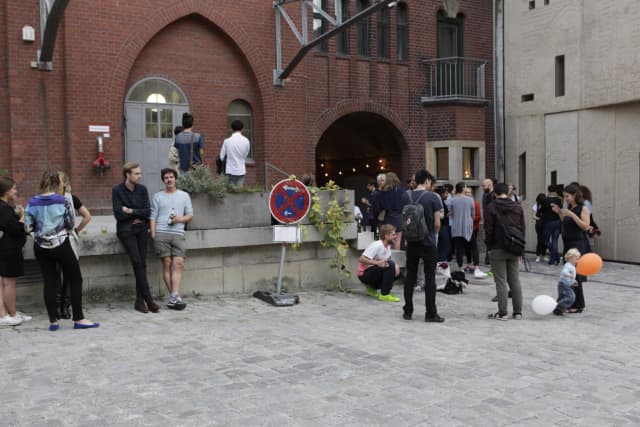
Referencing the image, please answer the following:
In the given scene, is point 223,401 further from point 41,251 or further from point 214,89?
point 214,89

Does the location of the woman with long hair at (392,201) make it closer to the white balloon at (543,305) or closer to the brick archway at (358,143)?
the white balloon at (543,305)

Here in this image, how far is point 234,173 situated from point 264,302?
215cm

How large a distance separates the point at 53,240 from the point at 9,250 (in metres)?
0.58

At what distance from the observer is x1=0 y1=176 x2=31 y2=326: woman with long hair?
25.1ft

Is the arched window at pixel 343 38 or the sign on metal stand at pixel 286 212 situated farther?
the arched window at pixel 343 38

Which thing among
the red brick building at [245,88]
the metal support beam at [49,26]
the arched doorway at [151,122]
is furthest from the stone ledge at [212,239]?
the arched doorway at [151,122]

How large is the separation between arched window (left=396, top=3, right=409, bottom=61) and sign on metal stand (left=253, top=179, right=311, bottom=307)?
420 inches

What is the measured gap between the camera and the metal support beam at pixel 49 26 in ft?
41.0

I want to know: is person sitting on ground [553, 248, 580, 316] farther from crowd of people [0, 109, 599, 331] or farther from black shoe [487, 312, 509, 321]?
black shoe [487, 312, 509, 321]

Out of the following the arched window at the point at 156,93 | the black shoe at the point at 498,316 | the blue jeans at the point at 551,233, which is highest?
the arched window at the point at 156,93

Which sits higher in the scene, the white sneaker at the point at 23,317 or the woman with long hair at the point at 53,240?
the woman with long hair at the point at 53,240

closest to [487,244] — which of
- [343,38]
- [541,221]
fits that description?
[541,221]

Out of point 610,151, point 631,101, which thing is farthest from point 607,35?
point 610,151

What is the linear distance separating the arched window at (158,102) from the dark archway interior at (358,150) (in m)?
5.16
